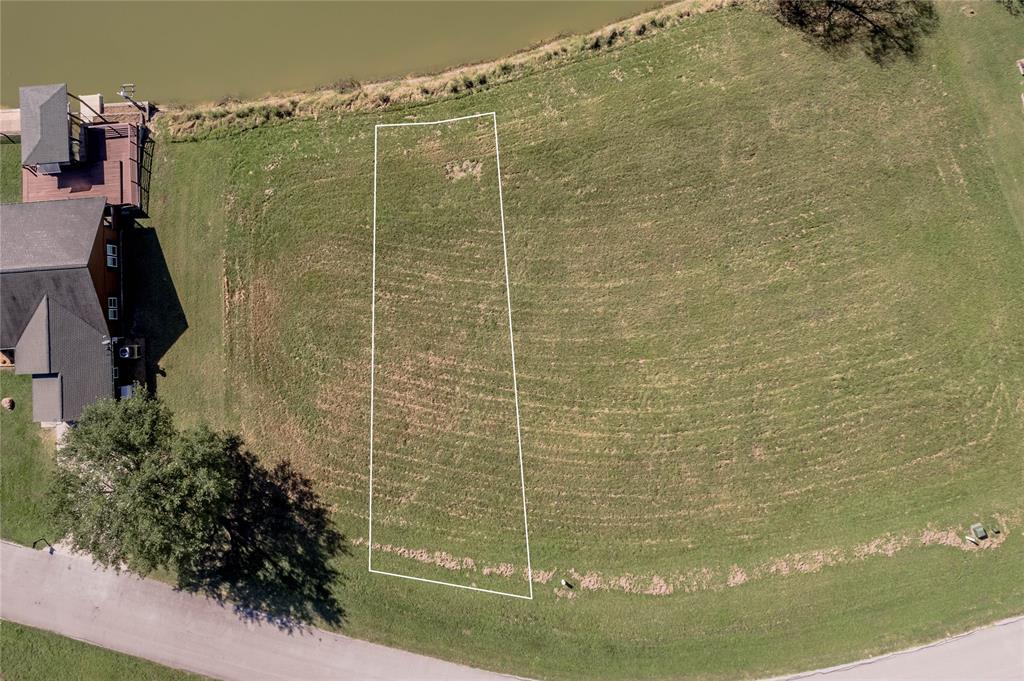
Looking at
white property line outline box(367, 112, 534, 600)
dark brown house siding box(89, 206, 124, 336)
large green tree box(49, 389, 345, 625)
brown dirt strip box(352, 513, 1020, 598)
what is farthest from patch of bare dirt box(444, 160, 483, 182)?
brown dirt strip box(352, 513, 1020, 598)

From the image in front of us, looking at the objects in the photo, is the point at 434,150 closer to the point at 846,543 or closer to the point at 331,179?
the point at 331,179

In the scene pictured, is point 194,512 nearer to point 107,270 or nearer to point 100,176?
point 107,270

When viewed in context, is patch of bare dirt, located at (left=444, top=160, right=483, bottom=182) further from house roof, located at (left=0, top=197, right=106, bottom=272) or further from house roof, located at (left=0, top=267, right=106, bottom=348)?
house roof, located at (left=0, top=267, right=106, bottom=348)

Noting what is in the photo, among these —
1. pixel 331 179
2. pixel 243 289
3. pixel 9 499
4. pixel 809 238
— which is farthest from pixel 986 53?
pixel 9 499

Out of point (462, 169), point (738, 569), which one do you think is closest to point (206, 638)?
point (738, 569)

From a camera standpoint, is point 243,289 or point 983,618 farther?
point 243,289
